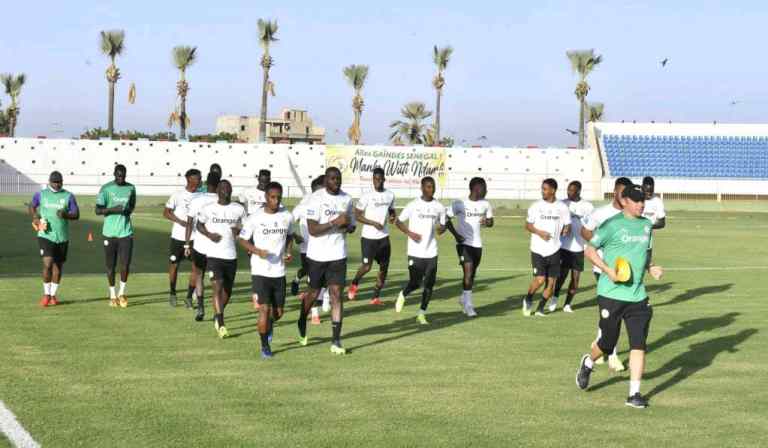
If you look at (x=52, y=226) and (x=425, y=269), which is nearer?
(x=425, y=269)

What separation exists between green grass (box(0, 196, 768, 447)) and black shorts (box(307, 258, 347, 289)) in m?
0.83

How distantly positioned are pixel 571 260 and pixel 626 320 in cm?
703

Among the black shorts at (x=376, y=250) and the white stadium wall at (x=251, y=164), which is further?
the white stadium wall at (x=251, y=164)

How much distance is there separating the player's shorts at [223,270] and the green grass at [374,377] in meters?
0.68

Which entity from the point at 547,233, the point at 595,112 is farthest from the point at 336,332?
the point at 595,112

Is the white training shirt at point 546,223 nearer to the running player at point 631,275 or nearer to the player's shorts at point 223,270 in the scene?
the player's shorts at point 223,270

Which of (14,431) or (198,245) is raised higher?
(198,245)

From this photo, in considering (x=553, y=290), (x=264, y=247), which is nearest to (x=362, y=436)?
(x=264, y=247)

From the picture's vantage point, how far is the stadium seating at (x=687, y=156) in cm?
6731

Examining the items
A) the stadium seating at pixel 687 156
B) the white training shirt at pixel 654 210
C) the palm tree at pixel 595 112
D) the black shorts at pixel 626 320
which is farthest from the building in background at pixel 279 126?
the black shorts at pixel 626 320

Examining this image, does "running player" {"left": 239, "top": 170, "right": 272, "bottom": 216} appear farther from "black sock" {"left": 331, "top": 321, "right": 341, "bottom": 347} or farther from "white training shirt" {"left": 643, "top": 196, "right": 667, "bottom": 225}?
"white training shirt" {"left": 643, "top": 196, "right": 667, "bottom": 225}

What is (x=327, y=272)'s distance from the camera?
11844 millimetres

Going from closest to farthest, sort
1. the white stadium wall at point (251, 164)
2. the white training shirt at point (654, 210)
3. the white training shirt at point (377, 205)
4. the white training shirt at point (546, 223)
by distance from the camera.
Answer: the white training shirt at point (546, 223) → the white training shirt at point (377, 205) → the white training shirt at point (654, 210) → the white stadium wall at point (251, 164)

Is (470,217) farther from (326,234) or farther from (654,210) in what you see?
(326,234)
